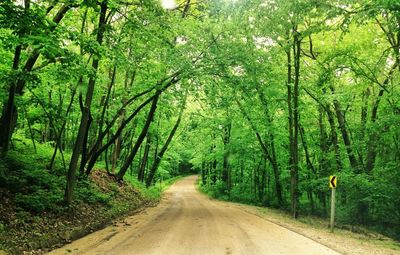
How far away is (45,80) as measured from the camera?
44.6ft

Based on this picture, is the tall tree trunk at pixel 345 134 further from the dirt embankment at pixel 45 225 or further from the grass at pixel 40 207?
the dirt embankment at pixel 45 225

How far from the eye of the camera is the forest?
35.2 ft

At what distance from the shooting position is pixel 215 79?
1842cm

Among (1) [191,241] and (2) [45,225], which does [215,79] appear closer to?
(1) [191,241]

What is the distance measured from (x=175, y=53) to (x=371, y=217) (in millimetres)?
13807

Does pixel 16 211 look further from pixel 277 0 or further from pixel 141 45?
pixel 277 0

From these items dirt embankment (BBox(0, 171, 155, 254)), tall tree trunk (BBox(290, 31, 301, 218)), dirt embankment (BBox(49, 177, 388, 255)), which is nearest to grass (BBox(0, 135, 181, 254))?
dirt embankment (BBox(0, 171, 155, 254))

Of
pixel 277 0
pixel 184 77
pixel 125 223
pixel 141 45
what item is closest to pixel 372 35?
pixel 277 0

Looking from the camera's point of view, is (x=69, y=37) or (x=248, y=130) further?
(x=248, y=130)

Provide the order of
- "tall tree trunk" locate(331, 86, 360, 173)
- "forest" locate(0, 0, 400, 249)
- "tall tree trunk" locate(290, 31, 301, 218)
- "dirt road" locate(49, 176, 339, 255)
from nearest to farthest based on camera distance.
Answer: "dirt road" locate(49, 176, 339, 255) → "forest" locate(0, 0, 400, 249) → "tall tree trunk" locate(290, 31, 301, 218) → "tall tree trunk" locate(331, 86, 360, 173)

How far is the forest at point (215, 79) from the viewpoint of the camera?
35.2 feet

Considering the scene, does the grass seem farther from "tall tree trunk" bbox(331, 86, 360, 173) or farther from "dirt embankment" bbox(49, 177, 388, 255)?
"tall tree trunk" bbox(331, 86, 360, 173)

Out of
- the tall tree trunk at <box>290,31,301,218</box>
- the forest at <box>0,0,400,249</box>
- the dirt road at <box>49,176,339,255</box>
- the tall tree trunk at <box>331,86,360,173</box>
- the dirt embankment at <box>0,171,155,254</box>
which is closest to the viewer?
the dirt embankment at <box>0,171,155,254</box>

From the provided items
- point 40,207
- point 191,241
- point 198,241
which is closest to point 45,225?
point 40,207
